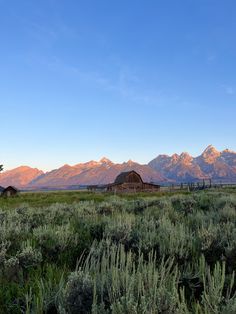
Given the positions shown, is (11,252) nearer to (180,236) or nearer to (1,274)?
(1,274)

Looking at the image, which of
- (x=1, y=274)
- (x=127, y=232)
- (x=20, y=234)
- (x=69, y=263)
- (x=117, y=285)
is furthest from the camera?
(x=20, y=234)

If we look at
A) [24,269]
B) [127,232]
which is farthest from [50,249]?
[127,232]

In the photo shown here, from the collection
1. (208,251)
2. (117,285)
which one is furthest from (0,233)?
(117,285)

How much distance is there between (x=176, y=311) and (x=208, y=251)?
3.44 m

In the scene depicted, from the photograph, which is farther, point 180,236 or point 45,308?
point 180,236

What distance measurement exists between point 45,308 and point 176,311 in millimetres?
1241

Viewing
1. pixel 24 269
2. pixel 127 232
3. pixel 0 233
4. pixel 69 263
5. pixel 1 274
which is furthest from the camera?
pixel 0 233

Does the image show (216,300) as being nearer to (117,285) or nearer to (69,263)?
(117,285)

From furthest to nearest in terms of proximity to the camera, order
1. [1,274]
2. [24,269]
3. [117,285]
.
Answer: [24,269], [1,274], [117,285]

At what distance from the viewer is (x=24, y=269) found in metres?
5.02

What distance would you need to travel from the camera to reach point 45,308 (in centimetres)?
301

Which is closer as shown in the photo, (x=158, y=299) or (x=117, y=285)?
(x=158, y=299)

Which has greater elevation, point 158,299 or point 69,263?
point 158,299

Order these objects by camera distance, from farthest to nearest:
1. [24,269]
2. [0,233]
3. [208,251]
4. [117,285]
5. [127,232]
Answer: [0,233]
[127,232]
[208,251]
[24,269]
[117,285]
